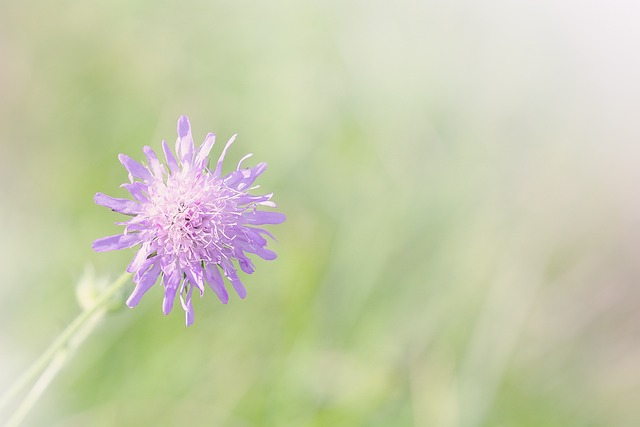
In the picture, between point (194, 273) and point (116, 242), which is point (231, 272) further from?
point (116, 242)

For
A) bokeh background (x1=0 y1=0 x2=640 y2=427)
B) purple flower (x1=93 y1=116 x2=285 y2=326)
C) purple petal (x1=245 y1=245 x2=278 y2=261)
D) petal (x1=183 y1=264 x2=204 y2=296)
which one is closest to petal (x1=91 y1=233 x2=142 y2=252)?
purple flower (x1=93 y1=116 x2=285 y2=326)

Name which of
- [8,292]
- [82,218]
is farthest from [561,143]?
[8,292]

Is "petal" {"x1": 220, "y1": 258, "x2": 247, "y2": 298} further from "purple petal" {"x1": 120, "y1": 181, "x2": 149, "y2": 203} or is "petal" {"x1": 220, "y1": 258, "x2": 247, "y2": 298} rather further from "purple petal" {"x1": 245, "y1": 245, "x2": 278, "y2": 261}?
"purple petal" {"x1": 120, "y1": 181, "x2": 149, "y2": 203}

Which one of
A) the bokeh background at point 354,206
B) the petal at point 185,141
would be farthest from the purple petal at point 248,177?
the bokeh background at point 354,206

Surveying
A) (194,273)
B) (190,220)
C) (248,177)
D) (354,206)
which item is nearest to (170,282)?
(194,273)

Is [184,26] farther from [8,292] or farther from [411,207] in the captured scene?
[8,292]
